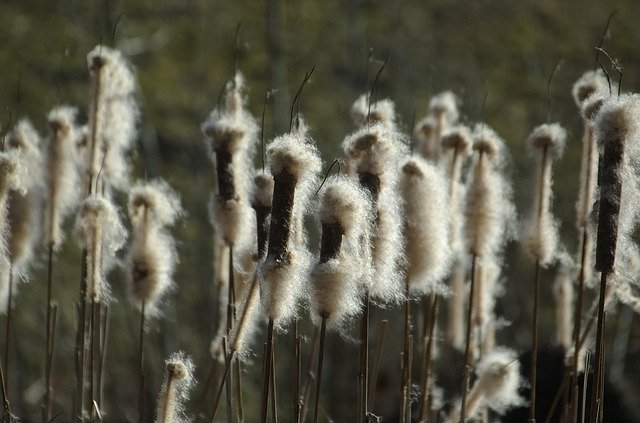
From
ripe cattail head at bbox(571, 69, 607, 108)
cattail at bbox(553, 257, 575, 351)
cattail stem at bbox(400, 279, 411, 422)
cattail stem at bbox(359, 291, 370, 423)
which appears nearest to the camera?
cattail stem at bbox(359, 291, 370, 423)

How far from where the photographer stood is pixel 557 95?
6199 mm

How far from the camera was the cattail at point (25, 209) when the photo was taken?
1877 millimetres

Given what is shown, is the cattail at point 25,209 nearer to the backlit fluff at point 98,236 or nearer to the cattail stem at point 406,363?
the backlit fluff at point 98,236

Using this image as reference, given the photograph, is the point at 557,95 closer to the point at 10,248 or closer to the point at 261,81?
the point at 261,81

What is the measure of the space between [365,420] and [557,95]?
5037 mm

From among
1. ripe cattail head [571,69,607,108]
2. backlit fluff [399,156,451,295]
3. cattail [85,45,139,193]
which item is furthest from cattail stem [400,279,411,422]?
cattail [85,45,139,193]

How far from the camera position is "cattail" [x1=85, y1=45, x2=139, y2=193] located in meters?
1.84

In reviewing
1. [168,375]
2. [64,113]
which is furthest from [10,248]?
[168,375]

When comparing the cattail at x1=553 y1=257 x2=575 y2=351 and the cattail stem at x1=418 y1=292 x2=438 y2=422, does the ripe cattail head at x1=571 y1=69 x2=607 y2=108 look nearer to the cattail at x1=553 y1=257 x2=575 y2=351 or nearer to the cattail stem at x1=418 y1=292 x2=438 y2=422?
the cattail stem at x1=418 y1=292 x2=438 y2=422

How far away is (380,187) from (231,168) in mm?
302

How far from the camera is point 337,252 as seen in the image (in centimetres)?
135

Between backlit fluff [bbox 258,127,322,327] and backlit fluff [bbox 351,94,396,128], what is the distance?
38 cm

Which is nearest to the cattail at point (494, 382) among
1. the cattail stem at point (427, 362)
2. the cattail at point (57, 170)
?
the cattail stem at point (427, 362)

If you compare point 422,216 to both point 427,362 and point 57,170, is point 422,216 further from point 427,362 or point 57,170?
point 57,170
